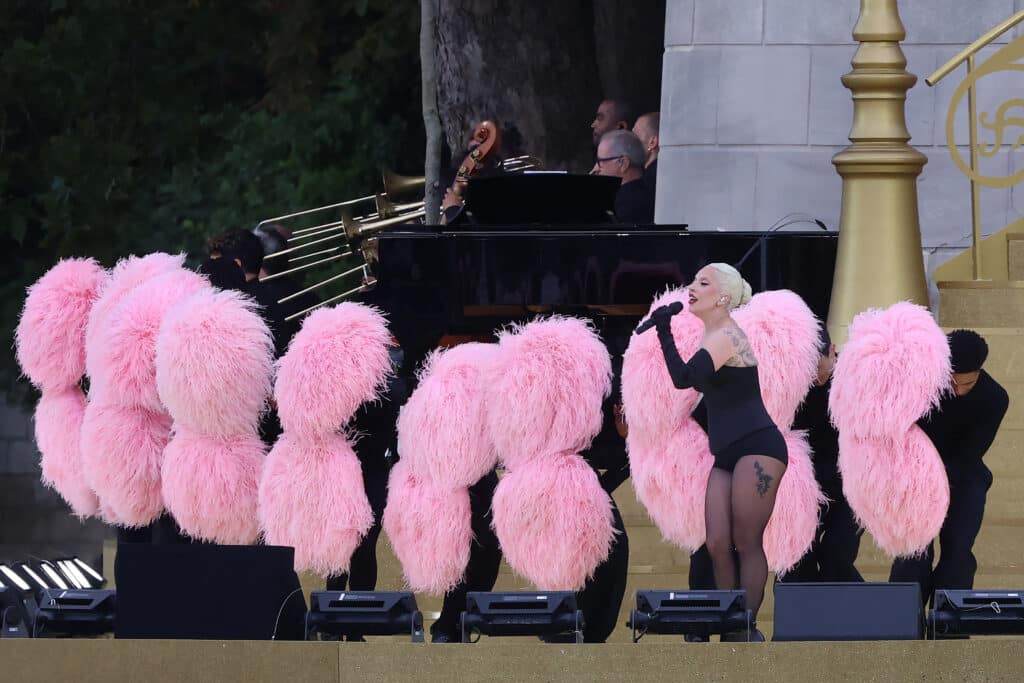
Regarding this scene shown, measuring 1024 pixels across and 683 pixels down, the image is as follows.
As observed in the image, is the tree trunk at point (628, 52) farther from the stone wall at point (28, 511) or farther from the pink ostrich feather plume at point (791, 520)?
the pink ostrich feather plume at point (791, 520)

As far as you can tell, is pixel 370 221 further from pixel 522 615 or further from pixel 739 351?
pixel 522 615

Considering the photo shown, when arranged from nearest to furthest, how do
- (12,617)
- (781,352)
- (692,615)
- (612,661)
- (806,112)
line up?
1. (612,661)
2. (692,615)
3. (12,617)
4. (781,352)
5. (806,112)

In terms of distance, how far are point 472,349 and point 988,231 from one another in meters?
4.16

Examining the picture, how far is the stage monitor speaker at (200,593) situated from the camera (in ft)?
28.3

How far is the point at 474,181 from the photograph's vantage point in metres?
11.5

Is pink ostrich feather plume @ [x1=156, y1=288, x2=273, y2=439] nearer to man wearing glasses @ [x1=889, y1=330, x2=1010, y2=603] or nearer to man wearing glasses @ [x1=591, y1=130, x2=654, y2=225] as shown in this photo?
man wearing glasses @ [x1=889, y1=330, x2=1010, y2=603]

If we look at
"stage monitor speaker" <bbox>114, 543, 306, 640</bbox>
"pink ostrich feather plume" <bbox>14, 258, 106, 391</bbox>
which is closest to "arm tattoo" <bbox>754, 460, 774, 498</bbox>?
"stage monitor speaker" <bbox>114, 543, 306, 640</bbox>

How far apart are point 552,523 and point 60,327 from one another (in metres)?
2.76

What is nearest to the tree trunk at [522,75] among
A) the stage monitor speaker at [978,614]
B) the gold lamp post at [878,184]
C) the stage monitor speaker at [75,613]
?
the gold lamp post at [878,184]

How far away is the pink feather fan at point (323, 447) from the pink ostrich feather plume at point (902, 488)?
1.90m

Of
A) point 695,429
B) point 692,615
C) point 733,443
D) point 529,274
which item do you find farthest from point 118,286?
point 692,615

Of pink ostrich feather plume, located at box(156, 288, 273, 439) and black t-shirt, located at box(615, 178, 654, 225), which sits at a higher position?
black t-shirt, located at box(615, 178, 654, 225)

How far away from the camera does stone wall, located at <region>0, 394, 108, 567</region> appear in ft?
68.9

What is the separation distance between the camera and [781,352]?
947cm
